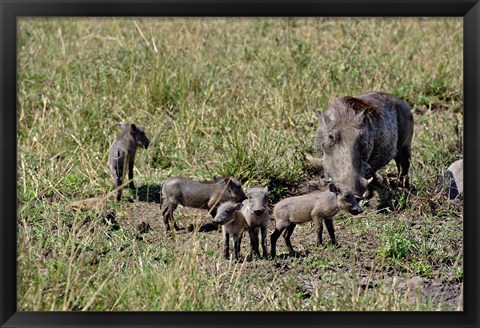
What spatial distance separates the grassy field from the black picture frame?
47 centimetres

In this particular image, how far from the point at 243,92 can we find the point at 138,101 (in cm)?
92

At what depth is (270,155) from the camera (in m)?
7.80

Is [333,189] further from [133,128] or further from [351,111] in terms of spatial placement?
[133,128]

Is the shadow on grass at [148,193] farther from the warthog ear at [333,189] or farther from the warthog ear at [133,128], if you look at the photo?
the warthog ear at [333,189]

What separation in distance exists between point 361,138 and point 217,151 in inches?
63.5

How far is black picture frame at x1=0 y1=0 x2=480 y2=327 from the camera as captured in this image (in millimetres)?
4918

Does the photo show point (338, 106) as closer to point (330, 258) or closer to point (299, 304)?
point (330, 258)

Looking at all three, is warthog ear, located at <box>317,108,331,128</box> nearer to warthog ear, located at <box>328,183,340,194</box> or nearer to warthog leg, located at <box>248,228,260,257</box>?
warthog ear, located at <box>328,183,340,194</box>

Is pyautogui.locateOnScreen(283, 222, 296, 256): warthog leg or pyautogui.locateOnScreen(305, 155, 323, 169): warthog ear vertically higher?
pyautogui.locateOnScreen(305, 155, 323, 169): warthog ear

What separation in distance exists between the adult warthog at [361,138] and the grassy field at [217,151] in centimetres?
31

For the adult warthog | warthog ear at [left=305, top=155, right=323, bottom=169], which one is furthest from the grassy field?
warthog ear at [left=305, top=155, right=323, bottom=169]

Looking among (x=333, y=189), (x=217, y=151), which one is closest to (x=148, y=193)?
(x=217, y=151)

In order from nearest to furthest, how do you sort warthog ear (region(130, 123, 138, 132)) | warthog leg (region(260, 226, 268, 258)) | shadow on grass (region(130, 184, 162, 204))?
warthog leg (region(260, 226, 268, 258)) → shadow on grass (region(130, 184, 162, 204)) → warthog ear (region(130, 123, 138, 132))
